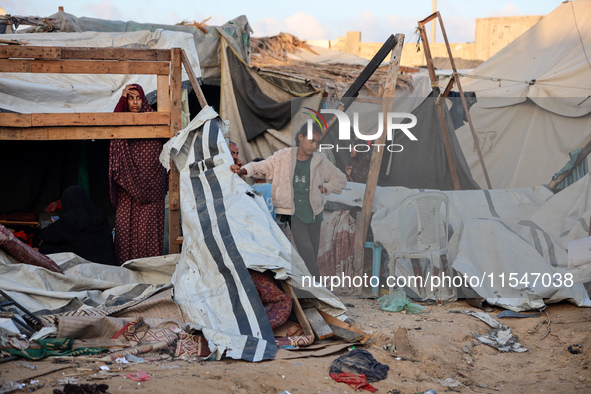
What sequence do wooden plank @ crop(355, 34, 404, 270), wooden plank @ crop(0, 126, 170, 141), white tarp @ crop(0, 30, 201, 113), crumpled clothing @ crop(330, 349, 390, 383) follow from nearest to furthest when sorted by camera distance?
crumpled clothing @ crop(330, 349, 390, 383) < wooden plank @ crop(0, 126, 170, 141) < wooden plank @ crop(355, 34, 404, 270) < white tarp @ crop(0, 30, 201, 113)

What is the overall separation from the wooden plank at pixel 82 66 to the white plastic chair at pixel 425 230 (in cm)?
244

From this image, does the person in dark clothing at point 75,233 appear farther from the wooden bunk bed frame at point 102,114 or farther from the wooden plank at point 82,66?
the wooden plank at point 82,66

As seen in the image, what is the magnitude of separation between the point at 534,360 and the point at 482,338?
412 mm

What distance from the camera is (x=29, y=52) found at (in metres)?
4.89

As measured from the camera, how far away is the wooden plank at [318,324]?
370 cm

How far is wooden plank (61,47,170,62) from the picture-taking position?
493 cm

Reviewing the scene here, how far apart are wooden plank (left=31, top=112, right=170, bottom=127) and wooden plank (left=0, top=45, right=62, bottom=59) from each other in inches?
18.7

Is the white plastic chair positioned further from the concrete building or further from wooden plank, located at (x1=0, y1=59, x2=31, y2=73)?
the concrete building

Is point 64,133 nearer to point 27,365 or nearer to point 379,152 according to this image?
point 27,365

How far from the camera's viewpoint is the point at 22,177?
7.11 meters

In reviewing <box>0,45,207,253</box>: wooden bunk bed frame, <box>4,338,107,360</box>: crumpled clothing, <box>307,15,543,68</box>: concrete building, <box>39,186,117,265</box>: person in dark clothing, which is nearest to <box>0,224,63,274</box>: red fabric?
<box>39,186,117,265</box>: person in dark clothing

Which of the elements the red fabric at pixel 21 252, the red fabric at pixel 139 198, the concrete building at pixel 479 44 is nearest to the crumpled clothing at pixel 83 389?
the red fabric at pixel 21 252

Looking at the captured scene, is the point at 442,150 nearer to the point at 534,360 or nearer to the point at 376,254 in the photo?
the point at 376,254

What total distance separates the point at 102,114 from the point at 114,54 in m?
0.51
